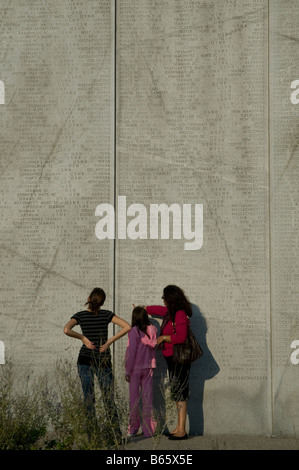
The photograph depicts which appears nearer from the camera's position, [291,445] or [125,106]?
[291,445]

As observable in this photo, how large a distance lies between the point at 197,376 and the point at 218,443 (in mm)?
808

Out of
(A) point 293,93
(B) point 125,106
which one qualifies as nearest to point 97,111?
(B) point 125,106

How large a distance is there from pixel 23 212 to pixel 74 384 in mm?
2256

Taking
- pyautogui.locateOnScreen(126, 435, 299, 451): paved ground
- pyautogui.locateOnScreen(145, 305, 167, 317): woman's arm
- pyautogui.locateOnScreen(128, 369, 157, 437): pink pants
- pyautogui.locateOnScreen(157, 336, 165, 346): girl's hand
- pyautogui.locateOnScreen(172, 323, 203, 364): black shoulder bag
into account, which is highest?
pyautogui.locateOnScreen(145, 305, 167, 317): woman's arm

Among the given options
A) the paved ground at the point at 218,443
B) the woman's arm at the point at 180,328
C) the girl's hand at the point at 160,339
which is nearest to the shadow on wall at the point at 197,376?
the paved ground at the point at 218,443

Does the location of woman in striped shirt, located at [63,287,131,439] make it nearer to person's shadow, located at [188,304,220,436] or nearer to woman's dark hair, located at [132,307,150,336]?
woman's dark hair, located at [132,307,150,336]

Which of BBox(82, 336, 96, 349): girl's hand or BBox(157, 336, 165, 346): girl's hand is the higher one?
BBox(157, 336, 165, 346): girl's hand

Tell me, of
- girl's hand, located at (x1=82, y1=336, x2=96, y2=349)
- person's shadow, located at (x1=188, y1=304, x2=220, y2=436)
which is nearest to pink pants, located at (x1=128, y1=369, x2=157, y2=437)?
person's shadow, located at (x1=188, y1=304, x2=220, y2=436)

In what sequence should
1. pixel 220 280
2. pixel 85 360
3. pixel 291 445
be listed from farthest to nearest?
pixel 220 280 → pixel 291 445 → pixel 85 360

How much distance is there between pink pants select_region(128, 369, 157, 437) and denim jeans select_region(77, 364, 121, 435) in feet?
2.08

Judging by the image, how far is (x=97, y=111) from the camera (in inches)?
304

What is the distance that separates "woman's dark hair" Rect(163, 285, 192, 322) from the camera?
22.2 feet

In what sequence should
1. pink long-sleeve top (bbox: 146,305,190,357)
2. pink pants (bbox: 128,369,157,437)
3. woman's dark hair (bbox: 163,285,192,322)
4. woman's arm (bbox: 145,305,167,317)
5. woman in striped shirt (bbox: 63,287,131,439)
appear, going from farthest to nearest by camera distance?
woman's arm (bbox: 145,305,167,317) < pink pants (bbox: 128,369,157,437) < woman's dark hair (bbox: 163,285,192,322) < pink long-sleeve top (bbox: 146,305,190,357) < woman in striped shirt (bbox: 63,287,131,439)

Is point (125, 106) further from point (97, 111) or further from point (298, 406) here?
point (298, 406)
